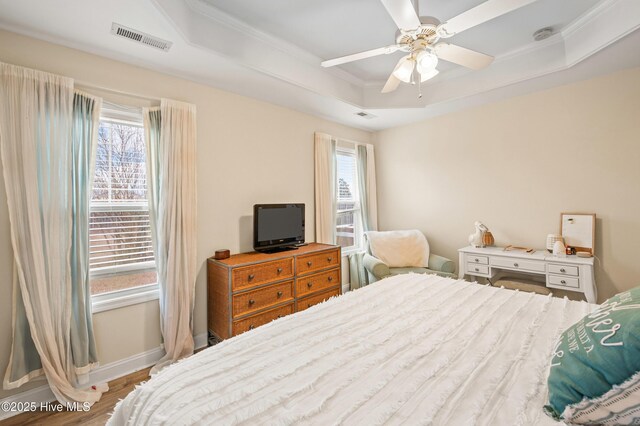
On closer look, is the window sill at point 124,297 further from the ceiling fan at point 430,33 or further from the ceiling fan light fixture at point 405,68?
the ceiling fan light fixture at point 405,68

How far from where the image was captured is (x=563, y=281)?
273 centimetres

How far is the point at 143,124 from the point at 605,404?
10.2 feet

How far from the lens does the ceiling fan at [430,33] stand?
4.88 ft

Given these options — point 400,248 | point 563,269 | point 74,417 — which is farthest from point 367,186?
point 74,417

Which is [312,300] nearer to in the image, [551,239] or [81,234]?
[81,234]

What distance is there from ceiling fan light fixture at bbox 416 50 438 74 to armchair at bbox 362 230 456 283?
230 centimetres

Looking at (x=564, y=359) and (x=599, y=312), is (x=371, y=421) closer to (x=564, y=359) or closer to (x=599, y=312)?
(x=564, y=359)

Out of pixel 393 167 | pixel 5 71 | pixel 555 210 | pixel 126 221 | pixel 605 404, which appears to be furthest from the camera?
pixel 393 167

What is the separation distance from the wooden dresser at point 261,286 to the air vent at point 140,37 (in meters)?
1.84

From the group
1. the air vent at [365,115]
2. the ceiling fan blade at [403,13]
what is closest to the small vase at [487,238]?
the air vent at [365,115]

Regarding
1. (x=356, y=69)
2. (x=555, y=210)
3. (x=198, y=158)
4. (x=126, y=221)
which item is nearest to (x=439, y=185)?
(x=555, y=210)

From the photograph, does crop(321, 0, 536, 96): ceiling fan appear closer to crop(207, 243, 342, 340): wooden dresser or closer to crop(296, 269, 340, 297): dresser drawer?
crop(207, 243, 342, 340): wooden dresser

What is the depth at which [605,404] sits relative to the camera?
0.75m

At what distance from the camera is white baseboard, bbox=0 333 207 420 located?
6.25ft
